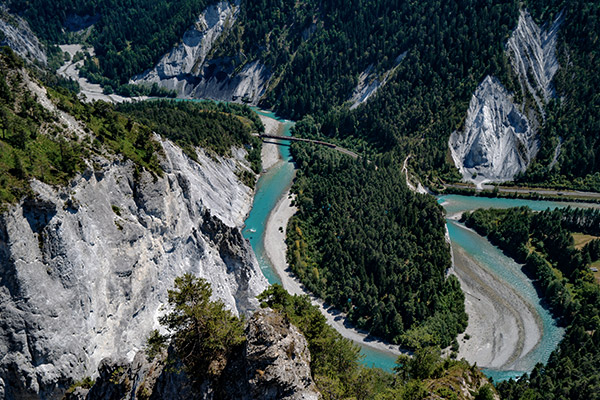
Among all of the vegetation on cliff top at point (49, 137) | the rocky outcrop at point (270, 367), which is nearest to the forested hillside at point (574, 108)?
the vegetation on cliff top at point (49, 137)

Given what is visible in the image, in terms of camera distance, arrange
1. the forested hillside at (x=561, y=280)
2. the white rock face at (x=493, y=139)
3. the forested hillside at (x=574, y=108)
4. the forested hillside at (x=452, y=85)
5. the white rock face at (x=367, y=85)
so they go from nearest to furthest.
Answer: the forested hillside at (x=561, y=280)
the forested hillside at (x=574, y=108)
the forested hillside at (x=452, y=85)
the white rock face at (x=493, y=139)
the white rock face at (x=367, y=85)

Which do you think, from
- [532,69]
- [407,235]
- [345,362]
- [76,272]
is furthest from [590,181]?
[76,272]

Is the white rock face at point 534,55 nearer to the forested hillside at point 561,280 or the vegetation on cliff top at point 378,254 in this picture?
the forested hillside at point 561,280

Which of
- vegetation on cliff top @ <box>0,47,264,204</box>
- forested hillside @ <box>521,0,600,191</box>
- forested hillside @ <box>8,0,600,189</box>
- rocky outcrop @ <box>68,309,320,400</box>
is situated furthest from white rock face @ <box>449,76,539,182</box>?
rocky outcrop @ <box>68,309,320,400</box>

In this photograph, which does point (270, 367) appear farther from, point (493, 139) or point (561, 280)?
point (493, 139)

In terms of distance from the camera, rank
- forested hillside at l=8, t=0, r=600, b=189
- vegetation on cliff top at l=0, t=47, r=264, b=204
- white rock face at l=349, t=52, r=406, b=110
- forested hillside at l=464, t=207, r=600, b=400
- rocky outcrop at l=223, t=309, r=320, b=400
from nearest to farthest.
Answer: rocky outcrop at l=223, t=309, r=320, b=400
vegetation on cliff top at l=0, t=47, r=264, b=204
forested hillside at l=464, t=207, r=600, b=400
forested hillside at l=8, t=0, r=600, b=189
white rock face at l=349, t=52, r=406, b=110

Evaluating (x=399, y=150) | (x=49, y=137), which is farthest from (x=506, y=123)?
(x=49, y=137)

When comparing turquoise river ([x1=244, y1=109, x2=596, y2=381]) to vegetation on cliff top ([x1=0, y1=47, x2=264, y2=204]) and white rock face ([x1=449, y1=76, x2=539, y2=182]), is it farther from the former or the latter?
vegetation on cliff top ([x1=0, y1=47, x2=264, y2=204])
